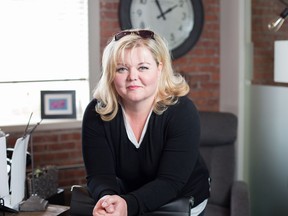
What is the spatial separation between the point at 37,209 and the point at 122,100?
61 centimetres

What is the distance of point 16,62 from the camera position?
2.97 meters

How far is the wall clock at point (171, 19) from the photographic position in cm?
322

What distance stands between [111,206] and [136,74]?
0.43 metres

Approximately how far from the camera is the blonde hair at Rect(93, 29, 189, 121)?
1591 mm

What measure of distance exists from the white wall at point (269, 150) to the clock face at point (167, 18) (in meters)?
0.63

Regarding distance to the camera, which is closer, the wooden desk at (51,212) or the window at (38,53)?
the wooden desk at (51,212)

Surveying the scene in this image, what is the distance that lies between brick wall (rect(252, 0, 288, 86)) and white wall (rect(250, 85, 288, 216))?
9cm

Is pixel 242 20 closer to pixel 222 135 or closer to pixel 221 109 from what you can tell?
pixel 221 109

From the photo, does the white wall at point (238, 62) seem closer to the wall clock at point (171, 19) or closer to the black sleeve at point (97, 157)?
the wall clock at point (171, 19)

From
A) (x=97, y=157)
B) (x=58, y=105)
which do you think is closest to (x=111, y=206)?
(x=97, y=157)

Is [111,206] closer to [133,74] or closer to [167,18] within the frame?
[133,74]

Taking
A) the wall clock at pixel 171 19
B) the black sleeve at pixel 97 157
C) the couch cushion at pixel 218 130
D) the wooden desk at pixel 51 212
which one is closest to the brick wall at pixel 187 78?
the wall clock at pixel 171 19

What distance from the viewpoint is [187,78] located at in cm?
346

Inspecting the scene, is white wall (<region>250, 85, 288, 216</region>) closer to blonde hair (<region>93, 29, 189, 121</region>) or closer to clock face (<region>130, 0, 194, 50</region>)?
clock face (<region>130, 0, 194, 50</region>)
